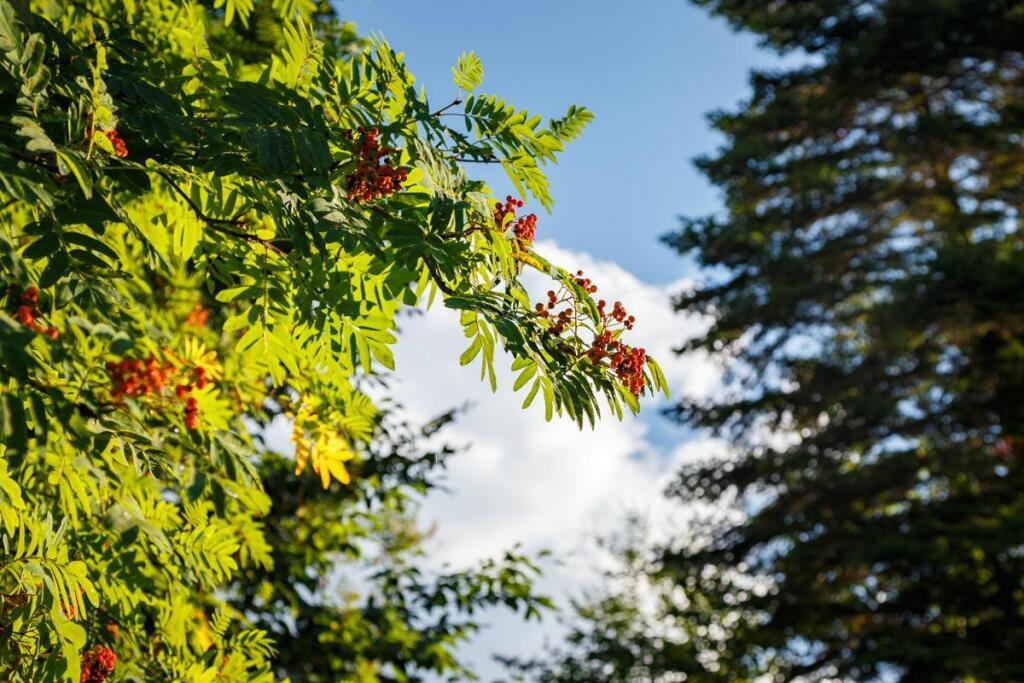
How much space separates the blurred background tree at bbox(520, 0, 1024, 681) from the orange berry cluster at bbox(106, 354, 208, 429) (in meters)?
9.03

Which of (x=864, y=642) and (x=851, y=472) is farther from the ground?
(x=851, y=472)

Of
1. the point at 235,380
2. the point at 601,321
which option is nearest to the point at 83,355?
the point at 235,380

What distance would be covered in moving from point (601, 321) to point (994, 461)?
10.8 metres

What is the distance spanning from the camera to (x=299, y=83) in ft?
9.56

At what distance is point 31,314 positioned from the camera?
316cm

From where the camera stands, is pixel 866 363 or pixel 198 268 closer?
pixel 198 268

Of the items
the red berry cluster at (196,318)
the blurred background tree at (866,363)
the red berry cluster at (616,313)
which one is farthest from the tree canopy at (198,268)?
the blurred background tree at (866,363)

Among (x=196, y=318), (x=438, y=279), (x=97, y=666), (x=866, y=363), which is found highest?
(x=866, y=363)

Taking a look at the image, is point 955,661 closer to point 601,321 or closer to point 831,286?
point 831,286

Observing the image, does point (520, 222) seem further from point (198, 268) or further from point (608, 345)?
point (198, 268)

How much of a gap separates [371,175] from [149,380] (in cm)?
184

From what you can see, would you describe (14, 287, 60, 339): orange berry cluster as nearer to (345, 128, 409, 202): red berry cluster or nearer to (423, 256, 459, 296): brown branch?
(345, 128, 409, 202): red berry cluster

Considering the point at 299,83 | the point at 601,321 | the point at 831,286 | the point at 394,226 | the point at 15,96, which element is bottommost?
the point at 601,321

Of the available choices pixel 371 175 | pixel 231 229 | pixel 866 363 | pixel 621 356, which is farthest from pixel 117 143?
pixel 866 363
